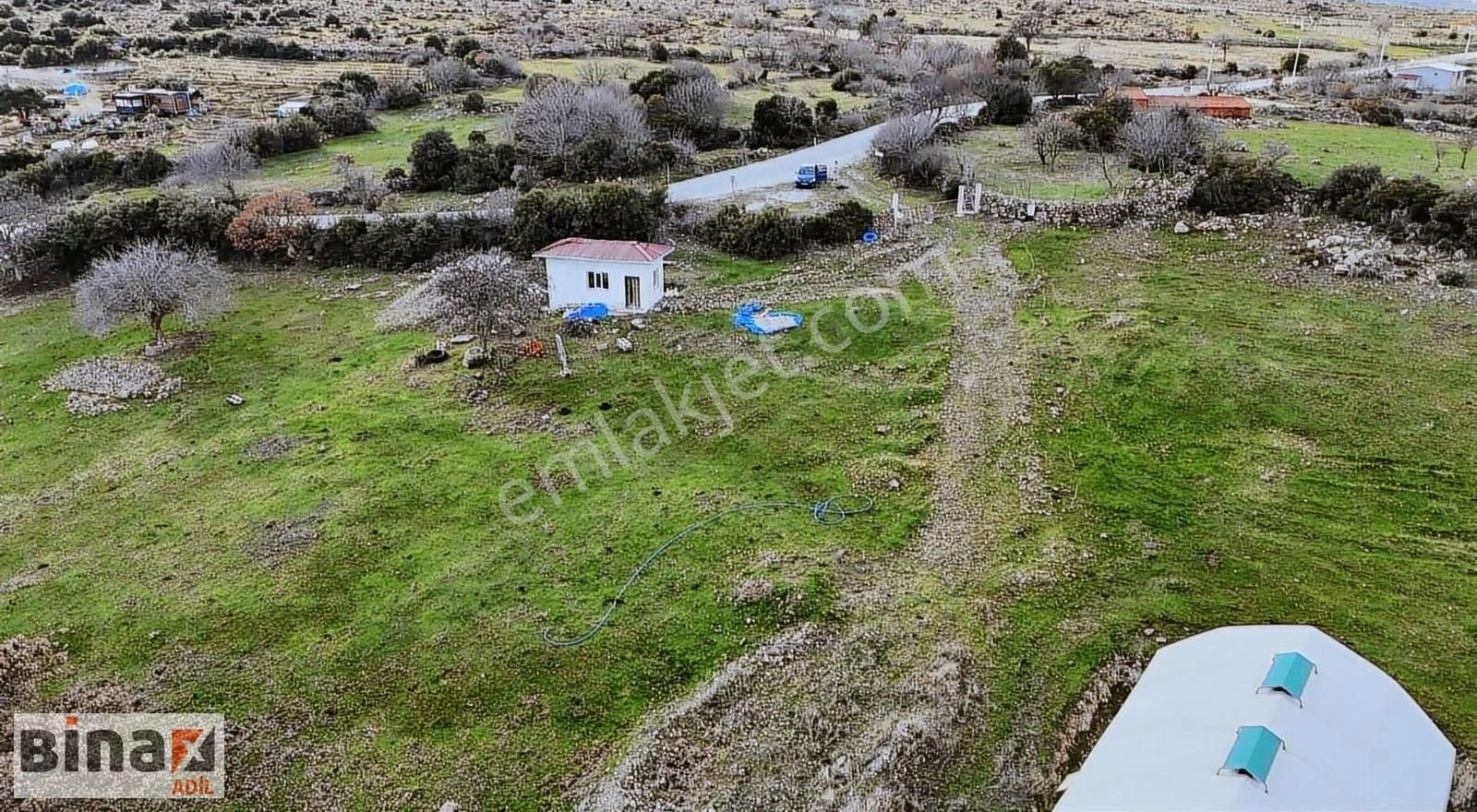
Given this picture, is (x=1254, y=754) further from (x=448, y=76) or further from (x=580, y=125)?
(x=448, y=76)

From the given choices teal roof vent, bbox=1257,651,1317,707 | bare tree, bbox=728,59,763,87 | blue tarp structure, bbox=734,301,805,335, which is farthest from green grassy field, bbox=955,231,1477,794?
bare tree, bbox=728,59,763,87

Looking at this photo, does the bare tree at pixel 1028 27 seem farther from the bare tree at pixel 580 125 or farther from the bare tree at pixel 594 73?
the bare tree at pixel 580 125

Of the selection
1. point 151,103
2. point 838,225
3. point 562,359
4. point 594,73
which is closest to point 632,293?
point 562,359

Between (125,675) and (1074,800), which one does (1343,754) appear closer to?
(1074,800)

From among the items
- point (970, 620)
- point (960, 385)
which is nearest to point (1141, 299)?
point (960, 385)

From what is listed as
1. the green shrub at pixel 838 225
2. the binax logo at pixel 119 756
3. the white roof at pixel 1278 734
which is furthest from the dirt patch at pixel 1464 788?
the green shrub at pixel 838 225

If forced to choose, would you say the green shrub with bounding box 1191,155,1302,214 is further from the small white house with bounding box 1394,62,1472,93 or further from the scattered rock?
the small white house with bounding box 1394,62,1472,93
